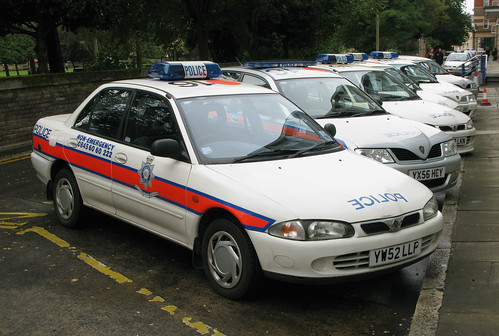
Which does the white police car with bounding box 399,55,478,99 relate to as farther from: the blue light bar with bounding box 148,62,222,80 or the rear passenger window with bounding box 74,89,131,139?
the rear passenger window with bounding box 74,89,131,139

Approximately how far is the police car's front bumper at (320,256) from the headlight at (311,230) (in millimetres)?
38

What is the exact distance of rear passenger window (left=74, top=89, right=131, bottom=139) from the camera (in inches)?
236

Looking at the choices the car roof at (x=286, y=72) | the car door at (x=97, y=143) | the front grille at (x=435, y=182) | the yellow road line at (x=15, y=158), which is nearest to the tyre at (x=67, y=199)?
the car door at (x=97, y=143)

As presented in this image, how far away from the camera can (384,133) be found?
24.2ft

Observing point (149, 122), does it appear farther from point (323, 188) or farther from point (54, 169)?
point (323, 188)

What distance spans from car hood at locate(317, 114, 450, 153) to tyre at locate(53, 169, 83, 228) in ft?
10.1

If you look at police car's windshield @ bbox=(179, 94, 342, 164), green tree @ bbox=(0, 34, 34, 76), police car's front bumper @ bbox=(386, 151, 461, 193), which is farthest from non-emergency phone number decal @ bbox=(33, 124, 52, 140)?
green tree @ bbox=(0, 34, 34, 76)

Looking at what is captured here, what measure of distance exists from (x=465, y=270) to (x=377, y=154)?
2212 mm

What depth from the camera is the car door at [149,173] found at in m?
5.08

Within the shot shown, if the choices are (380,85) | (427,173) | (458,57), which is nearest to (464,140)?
(380,85)

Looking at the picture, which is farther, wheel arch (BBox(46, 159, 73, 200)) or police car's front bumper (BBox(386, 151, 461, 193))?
police car's front bumper (BBox(386, 151, 461, 193))

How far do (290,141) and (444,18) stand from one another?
5495cm

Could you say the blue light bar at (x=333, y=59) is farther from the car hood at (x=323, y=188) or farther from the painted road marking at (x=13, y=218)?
the car hood at (x=323, y=188)

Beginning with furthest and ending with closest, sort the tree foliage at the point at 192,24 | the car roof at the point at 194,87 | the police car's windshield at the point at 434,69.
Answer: the police car's windshield at the point at 434,69 < the tree foliage at the point at 192,24 < the car roof at the point at 194,87
